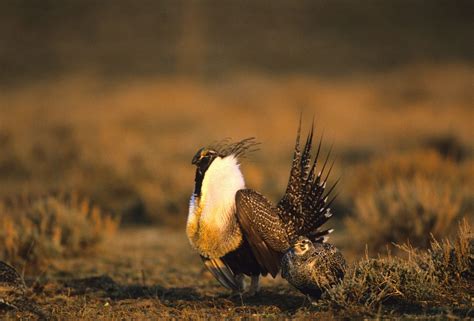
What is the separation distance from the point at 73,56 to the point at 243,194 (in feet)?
104

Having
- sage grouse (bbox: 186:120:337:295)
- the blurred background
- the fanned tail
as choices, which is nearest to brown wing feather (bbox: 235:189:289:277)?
sage grouse (bbox: 186:120:337:295)

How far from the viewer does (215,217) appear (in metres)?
5.40

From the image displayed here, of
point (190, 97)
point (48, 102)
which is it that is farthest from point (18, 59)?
point (190, 97)

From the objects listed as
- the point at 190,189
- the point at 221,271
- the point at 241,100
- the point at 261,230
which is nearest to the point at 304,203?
the point at 261,230

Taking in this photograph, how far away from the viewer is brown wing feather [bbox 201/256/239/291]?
5594 mm

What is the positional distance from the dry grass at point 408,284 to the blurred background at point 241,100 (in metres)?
2.43

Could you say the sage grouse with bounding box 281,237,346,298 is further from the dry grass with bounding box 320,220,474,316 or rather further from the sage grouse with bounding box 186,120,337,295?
the sage grouse with bounding box 186,120,337,295

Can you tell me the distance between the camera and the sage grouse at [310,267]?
16.2 ft

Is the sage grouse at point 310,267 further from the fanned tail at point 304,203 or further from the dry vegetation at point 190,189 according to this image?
the fanned tail at point 304,203

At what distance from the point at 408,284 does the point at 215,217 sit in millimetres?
1425

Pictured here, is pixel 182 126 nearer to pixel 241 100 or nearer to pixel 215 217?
pixel 241 100

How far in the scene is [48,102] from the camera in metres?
21.0

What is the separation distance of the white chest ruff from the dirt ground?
16.7 inches

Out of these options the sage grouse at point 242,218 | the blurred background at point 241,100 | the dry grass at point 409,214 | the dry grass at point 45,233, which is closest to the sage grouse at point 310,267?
the sage grouse at point 242,218
